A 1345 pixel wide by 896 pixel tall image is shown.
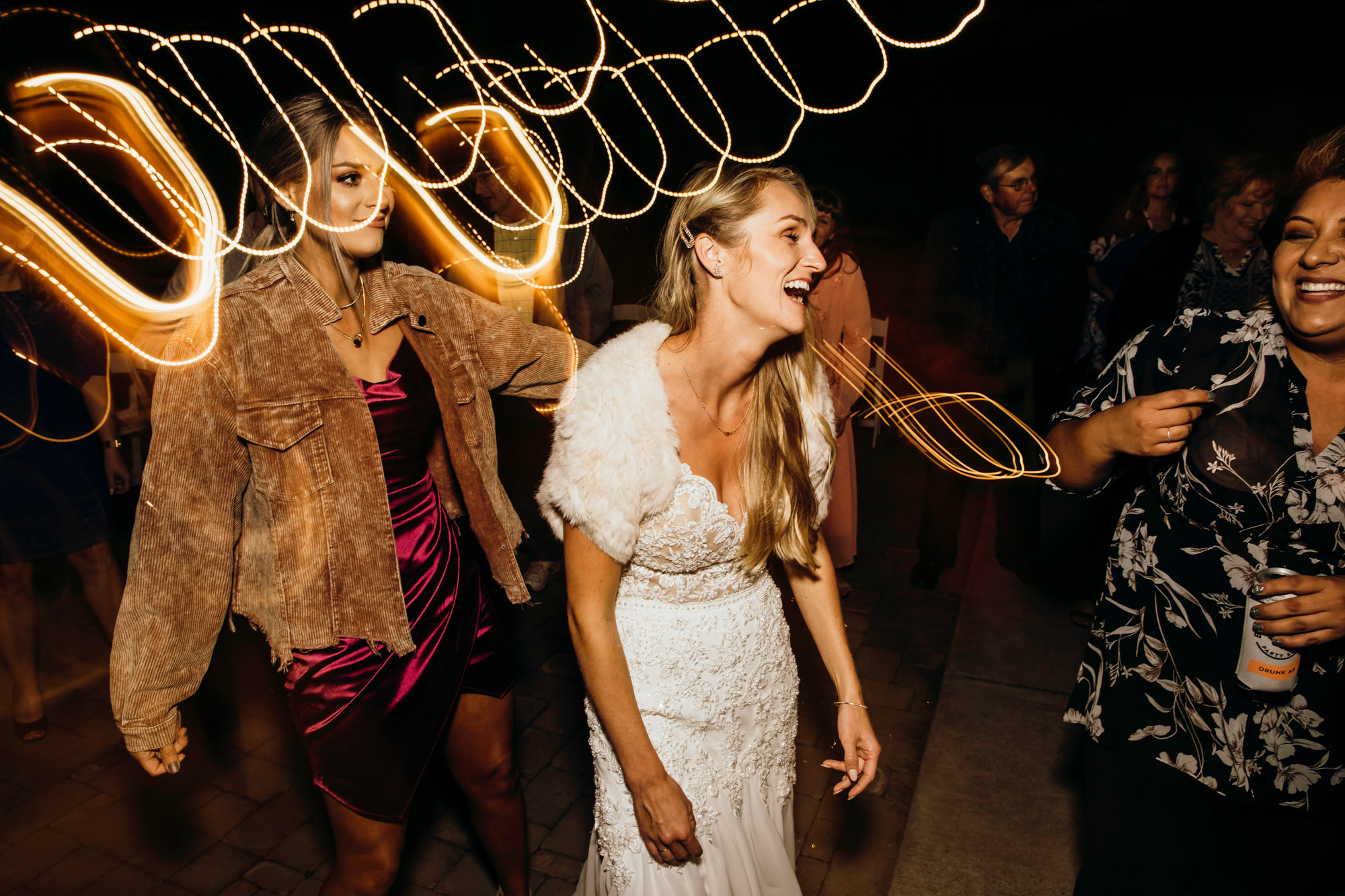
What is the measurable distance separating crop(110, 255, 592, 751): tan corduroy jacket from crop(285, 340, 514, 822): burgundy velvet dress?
2.6 inches

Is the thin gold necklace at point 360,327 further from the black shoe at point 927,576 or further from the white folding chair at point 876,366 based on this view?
the white folding chair at point 876,366

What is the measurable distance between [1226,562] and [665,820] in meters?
1.45

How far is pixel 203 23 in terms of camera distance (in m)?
4.30

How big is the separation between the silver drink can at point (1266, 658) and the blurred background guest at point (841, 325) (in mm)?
2465

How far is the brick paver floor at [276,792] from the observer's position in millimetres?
2992

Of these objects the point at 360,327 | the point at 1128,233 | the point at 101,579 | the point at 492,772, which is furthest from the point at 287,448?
the point at 1128,233

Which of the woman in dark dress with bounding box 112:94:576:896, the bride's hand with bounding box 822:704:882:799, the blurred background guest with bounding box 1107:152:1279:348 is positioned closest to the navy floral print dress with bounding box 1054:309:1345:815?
the bride's hand with bounding box 822:704:882:799

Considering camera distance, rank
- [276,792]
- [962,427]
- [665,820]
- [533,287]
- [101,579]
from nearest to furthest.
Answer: [665,820] < [276,792] < [101,579] < [533,287] < [962,427]

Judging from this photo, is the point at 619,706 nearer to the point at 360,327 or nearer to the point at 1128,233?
the point at 360,327

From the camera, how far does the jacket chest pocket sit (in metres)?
1.97

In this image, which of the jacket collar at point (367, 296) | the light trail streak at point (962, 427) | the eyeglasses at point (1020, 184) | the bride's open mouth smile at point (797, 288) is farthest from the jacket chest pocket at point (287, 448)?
the eyeglasses at point (1020, 184)

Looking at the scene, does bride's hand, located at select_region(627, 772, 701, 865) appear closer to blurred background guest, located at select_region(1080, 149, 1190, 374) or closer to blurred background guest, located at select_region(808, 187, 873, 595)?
blurred background guest, located at select_region(808, 187, 873, 595)

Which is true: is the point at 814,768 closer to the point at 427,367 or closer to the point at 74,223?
the point at 427,367

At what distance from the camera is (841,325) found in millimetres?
4406
